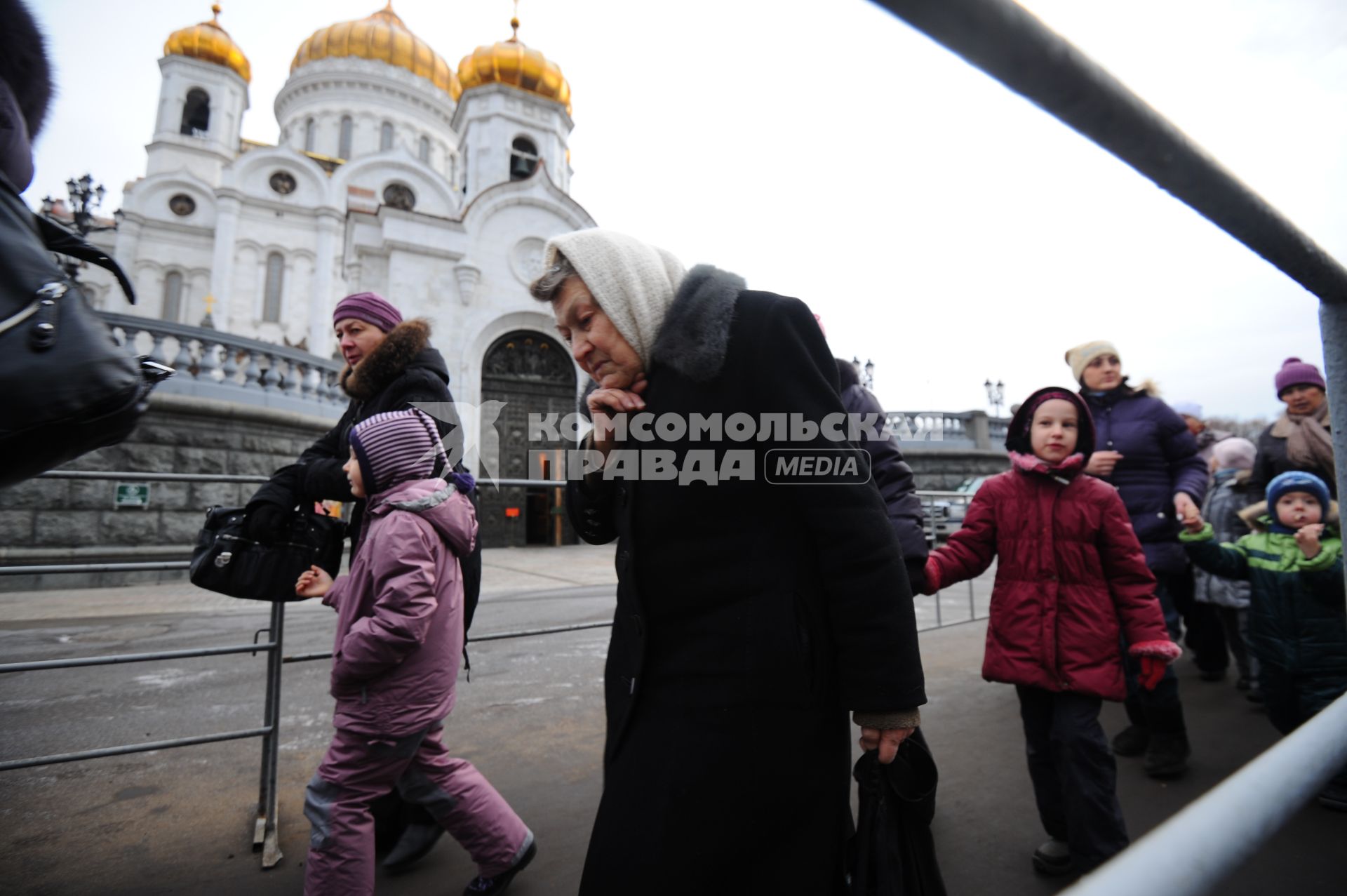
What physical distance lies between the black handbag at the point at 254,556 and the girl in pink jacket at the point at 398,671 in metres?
0.06

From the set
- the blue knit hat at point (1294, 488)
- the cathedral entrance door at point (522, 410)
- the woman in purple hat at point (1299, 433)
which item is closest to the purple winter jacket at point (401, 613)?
the blue knit hat at point (1294, 488)

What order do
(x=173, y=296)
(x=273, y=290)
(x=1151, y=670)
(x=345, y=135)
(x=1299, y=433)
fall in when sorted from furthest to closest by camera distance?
(x=345, y=135)
(x=273, y=290)
(x=173, y=296)
(x=1299, y=433)
(x=1151, y=670)

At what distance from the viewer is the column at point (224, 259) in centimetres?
Answer: 3042

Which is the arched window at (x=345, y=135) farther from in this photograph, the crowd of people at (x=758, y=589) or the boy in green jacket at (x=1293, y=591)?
the boy in green jacket at (x=1293, y=591)

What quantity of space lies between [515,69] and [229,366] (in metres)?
16.0

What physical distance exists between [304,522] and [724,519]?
1.71m

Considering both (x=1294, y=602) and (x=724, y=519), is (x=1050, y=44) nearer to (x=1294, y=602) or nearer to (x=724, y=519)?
(x=724, y=519)

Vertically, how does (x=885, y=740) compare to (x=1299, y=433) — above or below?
below

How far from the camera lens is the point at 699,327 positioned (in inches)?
59.2

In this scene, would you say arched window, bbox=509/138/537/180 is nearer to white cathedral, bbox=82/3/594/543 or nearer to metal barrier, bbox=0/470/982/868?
white cathedral, bbox=82/3/594/543

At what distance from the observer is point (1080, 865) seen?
7.07ft

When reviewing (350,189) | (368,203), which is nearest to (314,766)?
(368,203)

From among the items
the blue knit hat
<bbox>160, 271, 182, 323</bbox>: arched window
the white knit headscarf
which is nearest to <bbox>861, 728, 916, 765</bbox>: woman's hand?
the white knit headscarf

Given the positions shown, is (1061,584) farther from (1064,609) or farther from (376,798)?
(376,798)
